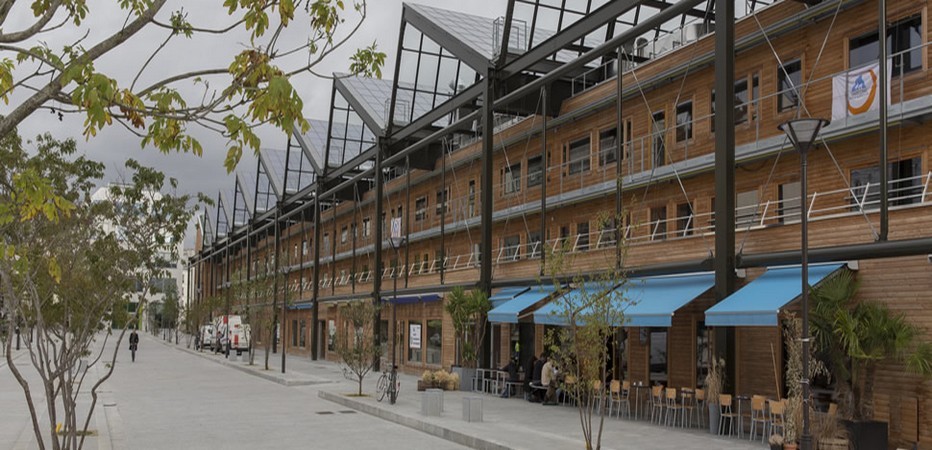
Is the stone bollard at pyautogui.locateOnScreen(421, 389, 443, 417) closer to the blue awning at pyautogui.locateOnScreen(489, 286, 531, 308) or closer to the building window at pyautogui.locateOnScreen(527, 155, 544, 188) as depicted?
the blue awning at pyautogui.locateOnScreen(489, 286, 531, 308)

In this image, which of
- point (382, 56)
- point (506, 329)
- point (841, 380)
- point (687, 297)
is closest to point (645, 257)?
point (687, 297)

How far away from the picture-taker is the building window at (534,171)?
113 feet

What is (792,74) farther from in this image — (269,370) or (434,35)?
(269,370)

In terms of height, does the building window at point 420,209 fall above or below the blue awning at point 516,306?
above

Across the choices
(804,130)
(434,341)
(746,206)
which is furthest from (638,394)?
(434,341)

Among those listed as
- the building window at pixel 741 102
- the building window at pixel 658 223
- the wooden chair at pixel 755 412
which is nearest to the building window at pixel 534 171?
the building window at pixel 658 223

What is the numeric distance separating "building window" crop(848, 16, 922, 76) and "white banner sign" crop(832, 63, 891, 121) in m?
0.41

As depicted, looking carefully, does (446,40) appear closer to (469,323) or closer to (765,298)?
(469,323)

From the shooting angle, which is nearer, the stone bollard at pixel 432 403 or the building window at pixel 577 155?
the stone bollard at pixel 432 403

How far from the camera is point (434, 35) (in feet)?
126

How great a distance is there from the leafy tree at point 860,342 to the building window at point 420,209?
30516 millimetres

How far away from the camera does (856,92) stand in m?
19.2

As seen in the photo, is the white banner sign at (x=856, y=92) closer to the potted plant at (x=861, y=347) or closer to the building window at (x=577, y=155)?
the potted plant at (x=861, y=347)

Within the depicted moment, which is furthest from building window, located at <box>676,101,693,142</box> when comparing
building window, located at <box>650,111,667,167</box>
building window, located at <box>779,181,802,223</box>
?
building window, located at <box>779,181,802,223</box>
